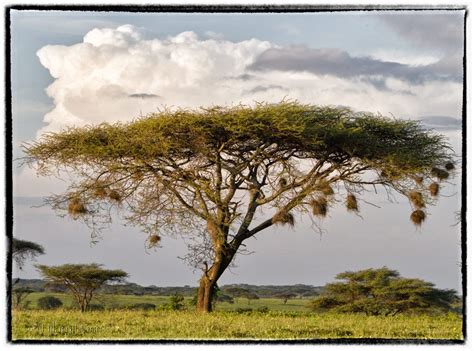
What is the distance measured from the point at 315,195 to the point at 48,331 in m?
7.71

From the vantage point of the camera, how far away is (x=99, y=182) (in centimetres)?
2261

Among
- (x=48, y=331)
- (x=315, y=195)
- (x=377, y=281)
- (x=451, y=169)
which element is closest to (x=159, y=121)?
(x=315, y=195)

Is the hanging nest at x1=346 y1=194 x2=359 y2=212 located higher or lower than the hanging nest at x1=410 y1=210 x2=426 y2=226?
higher

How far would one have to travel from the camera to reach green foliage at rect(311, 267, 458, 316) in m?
27.8

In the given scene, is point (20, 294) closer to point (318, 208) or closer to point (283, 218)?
point (283, 218)

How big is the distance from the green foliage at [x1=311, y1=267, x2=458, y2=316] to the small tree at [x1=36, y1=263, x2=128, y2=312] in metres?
7.21

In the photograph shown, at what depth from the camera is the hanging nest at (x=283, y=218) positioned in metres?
22.1

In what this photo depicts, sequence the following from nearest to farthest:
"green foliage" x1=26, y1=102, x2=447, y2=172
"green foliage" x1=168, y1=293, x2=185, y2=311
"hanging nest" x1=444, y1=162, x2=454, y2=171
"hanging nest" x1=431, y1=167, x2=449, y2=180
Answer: "green foliage" x1=26, y1=102, x2=447, y2=172
"hanging nest" x1=431, y1=167, x2=449, y2=180
"hanging nest" x1=444, y1=162, x2=454, y2=171
"green foliage" x1=168, y1=293, x2=185, y2=311

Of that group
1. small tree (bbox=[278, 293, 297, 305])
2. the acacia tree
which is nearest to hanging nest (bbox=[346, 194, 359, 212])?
the acacia tree

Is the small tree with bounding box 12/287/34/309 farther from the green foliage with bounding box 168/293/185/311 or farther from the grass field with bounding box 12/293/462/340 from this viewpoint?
the green foliage with bounding box 168/293/185/311

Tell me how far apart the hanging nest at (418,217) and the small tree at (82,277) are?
33.2 feet

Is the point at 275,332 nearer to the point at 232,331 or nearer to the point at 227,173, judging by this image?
the point at 232,331

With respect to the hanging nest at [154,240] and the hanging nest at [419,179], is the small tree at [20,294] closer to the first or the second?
the hanging nest at [154,240]

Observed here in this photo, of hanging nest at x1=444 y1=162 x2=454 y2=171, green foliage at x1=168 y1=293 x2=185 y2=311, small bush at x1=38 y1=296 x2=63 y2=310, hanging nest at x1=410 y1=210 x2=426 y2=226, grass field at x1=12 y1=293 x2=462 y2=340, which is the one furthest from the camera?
small bush at x1=38 y1=296 x2=63 y2=310
